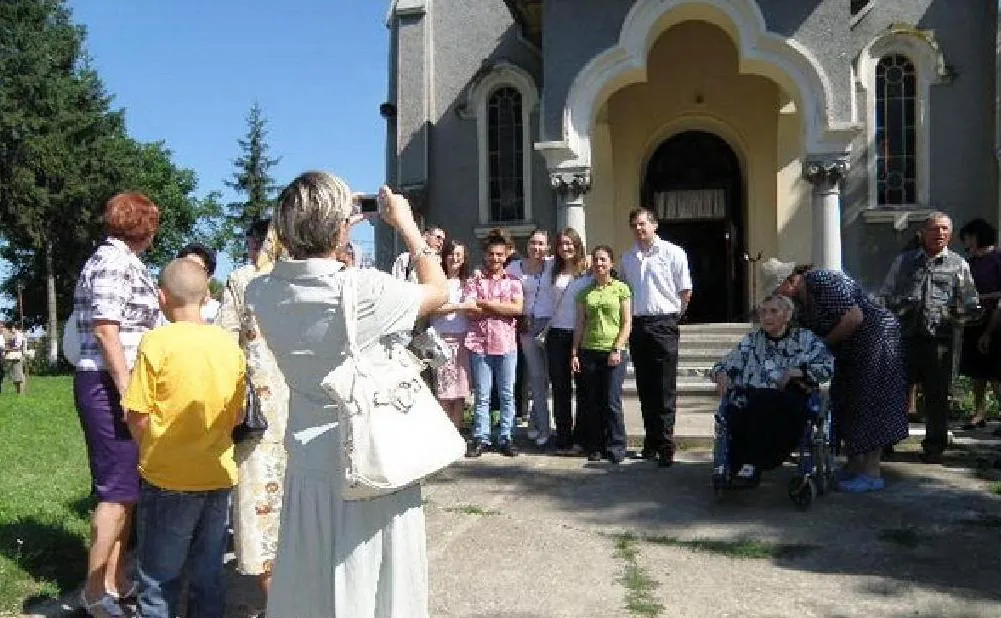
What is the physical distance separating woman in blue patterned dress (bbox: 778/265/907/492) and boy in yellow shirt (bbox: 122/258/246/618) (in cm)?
417

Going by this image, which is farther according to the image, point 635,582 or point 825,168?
point 825,168

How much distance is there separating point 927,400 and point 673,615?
3.95m

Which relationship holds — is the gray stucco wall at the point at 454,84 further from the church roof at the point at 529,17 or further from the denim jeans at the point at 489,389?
the denim jeans at the point at 489,389

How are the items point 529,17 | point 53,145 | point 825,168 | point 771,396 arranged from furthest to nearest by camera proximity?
point 53,145, point 529,17, point 825,168, point 771,396

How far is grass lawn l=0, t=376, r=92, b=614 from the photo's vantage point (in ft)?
15.3

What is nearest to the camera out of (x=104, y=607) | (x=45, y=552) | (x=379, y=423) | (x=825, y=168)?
(x=379, y=423)

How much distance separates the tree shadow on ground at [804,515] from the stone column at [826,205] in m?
5.75

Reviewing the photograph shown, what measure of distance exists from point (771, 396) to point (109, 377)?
4.03m

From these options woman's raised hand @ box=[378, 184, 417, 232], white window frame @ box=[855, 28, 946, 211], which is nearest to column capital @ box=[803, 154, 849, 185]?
white window frame @ box=[855, 28, 946, 211]

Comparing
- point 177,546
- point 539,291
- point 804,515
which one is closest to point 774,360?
point 804,515

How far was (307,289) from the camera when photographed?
9.18 feet

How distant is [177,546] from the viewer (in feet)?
12.1

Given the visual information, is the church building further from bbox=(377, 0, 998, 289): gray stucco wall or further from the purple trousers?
the purple trousers

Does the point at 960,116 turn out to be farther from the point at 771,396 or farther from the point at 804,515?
the point at 804,515
